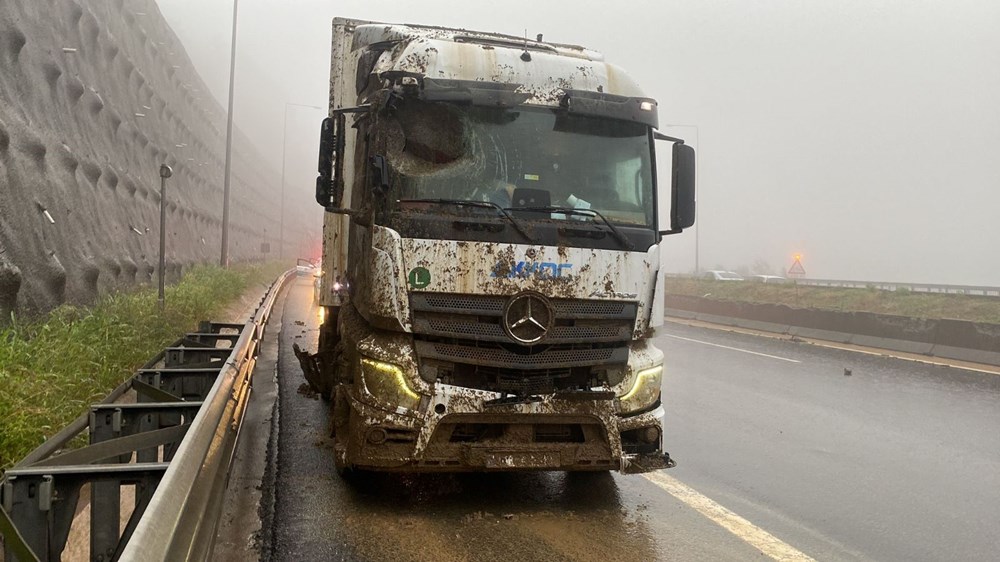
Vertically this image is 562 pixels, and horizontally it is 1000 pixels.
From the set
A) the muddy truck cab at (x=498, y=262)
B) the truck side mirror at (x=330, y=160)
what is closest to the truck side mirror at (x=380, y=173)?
the muddy truck cab at (x=498, y=262)

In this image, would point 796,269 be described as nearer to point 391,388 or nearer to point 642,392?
point 642,392

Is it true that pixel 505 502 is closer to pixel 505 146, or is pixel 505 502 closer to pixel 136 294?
pixel 505 146

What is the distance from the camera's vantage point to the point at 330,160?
5066mm

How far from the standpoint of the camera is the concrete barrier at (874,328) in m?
13.2

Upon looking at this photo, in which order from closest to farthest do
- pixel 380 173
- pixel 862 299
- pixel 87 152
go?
pixel 380 173
pixel 87 152
pixel 862 299

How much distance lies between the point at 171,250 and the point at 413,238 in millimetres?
18903

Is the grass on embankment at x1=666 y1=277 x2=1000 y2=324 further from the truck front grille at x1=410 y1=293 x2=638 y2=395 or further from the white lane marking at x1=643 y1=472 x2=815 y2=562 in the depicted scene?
the truck front grille at x1=410 y1=293 x2=638 y2=395

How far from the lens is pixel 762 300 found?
22641mm

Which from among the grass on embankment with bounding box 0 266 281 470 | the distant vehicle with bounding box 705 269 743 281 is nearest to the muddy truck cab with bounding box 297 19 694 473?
the grass on embankment with bounding box 0 266 281 470

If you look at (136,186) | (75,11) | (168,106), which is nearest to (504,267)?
(75,11)

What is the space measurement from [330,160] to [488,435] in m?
2.21

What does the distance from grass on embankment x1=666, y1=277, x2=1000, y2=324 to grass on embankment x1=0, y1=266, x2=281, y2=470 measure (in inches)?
575

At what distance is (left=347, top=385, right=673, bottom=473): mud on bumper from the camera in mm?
4418

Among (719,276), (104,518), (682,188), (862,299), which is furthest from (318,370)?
(719,276)
